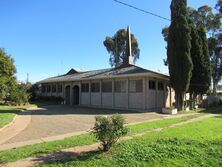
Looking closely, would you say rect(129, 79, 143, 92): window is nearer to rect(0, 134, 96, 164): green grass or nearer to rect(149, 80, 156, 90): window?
rect(149, 80, 156, 90): window

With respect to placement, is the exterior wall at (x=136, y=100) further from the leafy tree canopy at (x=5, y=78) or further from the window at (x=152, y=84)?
the leafy tree canopy at (x=5, y=78)

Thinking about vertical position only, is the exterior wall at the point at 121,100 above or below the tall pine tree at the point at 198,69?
below

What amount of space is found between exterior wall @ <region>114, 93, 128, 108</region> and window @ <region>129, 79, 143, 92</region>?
87cm

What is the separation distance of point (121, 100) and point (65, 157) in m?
17.3

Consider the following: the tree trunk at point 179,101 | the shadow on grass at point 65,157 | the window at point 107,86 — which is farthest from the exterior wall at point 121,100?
the shadow on grass at point 65,157

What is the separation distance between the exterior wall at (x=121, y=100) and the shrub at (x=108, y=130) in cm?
1615

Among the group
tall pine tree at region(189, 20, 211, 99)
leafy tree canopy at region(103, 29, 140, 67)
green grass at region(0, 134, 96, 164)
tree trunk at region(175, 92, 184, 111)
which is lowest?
green grass at region(0, 134, 96, 164)

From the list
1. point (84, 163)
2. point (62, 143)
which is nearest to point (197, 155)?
point (84, 163)

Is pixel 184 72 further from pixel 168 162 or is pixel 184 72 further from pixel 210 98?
pixel 168 162

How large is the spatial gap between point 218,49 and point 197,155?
34839mm

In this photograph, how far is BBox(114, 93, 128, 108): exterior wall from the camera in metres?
23.6

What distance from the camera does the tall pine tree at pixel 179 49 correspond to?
22453 mm

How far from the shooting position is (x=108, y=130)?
711 centimetres

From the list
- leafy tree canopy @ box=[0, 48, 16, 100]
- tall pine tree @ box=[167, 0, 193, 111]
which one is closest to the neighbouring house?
tall pine tree @ box=[167, 0, 193, 111]
